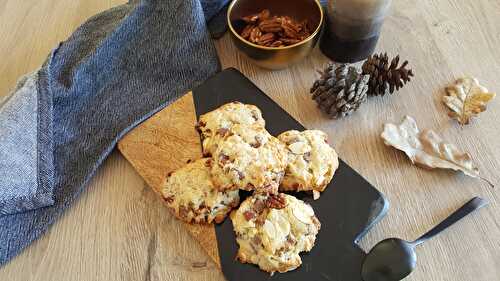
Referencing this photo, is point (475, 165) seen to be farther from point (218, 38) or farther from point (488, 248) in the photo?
point (218, 38)

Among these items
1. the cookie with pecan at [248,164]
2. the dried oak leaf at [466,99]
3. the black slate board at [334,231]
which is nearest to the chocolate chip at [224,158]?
the cookie with pecan at [248,164]

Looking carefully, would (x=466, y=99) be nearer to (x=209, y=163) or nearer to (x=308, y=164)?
(x=308, y=164)

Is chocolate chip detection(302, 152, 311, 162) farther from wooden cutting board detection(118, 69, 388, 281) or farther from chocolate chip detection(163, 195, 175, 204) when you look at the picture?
chocolate chip detection(163, 195, 175, 204)

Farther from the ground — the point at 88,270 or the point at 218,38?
the point at 218,38

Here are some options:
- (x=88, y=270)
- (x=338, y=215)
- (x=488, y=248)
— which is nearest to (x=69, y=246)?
(x=88, y=270)

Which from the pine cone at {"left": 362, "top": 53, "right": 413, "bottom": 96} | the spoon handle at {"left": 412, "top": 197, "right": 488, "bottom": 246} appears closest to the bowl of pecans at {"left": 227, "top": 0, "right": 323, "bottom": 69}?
the pine cone at {"left": 362, "top": 53, "right": 413, "bottom": 96}

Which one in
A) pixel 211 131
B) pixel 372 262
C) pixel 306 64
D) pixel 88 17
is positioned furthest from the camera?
pixel 88 17
